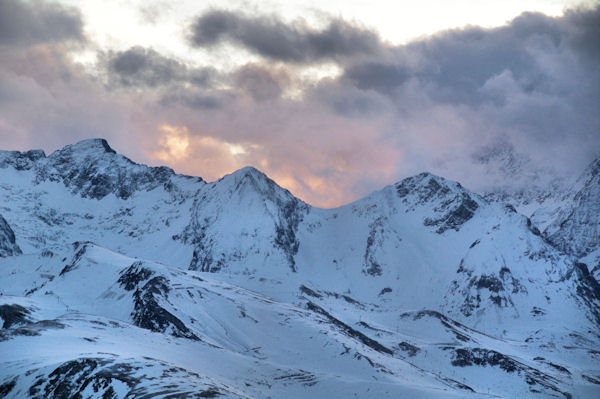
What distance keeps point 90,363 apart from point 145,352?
34770 millimetres

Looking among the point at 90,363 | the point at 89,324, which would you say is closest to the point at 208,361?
the point at 89,324

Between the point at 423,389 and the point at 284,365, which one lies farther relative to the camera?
the point at 284,365

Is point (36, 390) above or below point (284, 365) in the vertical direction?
below

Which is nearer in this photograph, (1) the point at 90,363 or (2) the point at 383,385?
(1) the point at 90,363

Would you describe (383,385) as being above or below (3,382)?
above

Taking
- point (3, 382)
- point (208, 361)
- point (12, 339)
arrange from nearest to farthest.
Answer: point (3, 382) → point (12, 339) → point (208, 361)

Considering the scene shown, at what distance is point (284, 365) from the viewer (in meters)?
187

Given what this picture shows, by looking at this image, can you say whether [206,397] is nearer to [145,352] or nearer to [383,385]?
[145,352]

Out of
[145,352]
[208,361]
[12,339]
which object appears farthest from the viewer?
[208,361]

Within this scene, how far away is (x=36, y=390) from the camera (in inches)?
3907

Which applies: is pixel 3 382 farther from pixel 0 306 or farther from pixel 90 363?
pixel 0 306

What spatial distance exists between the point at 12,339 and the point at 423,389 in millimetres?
83902

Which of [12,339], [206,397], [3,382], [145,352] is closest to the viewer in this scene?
[206,397]

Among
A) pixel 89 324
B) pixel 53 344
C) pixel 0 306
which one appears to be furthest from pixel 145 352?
pixel 0 306
